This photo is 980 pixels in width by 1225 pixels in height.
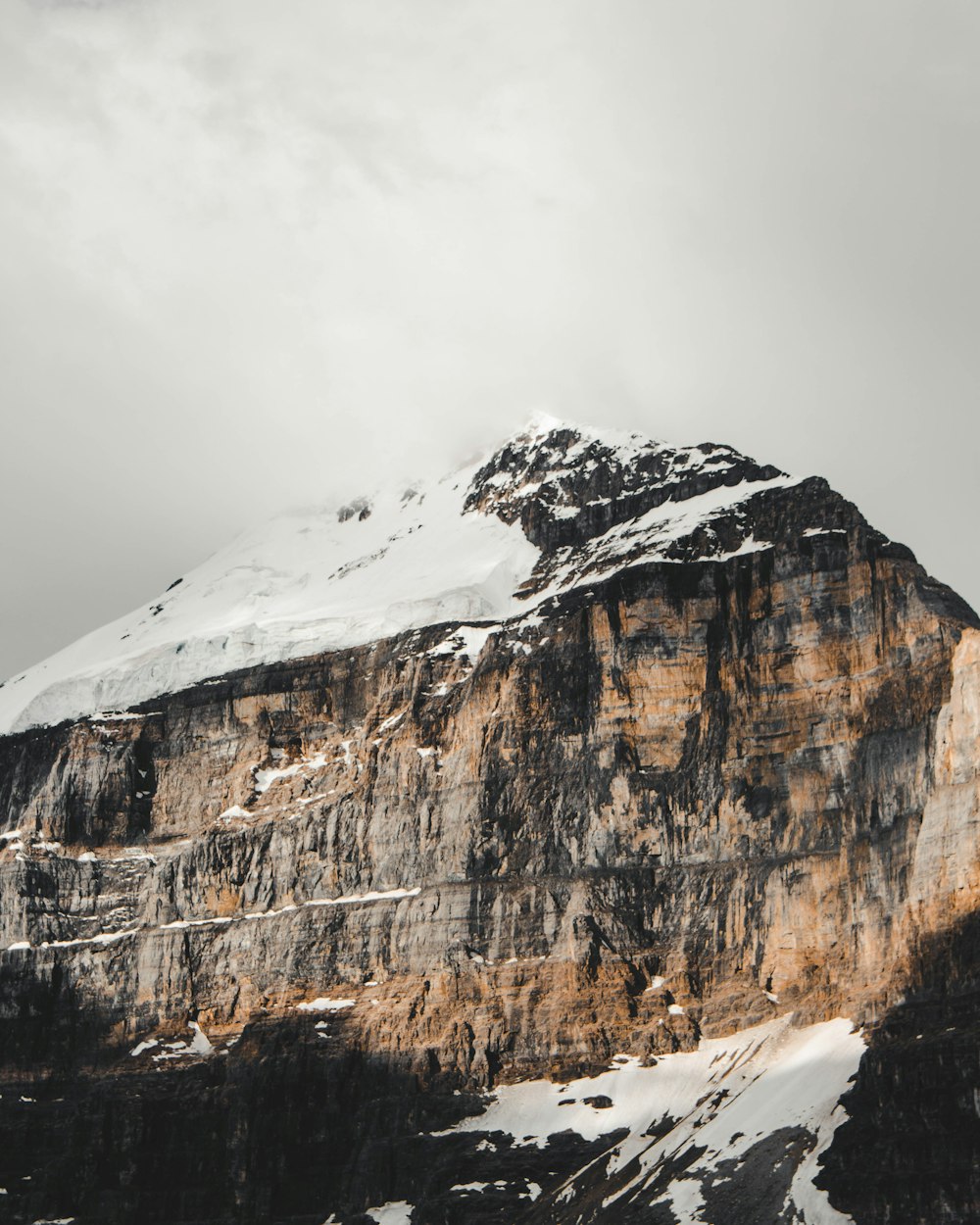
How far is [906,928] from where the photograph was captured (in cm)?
19800

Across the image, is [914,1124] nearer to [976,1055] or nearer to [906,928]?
[976,1055]

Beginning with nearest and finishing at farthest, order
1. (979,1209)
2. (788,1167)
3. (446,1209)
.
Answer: (979,1209), (788,1167), (446,1209)

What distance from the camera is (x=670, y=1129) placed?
644 feet

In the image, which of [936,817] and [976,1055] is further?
[936,817]

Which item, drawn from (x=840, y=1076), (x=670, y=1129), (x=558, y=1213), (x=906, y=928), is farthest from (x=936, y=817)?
(x=558, y=1213)

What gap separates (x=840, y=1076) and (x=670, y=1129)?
17.6 m

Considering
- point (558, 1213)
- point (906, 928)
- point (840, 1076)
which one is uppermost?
point (906, 928)

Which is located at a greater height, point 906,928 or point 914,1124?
point 906,928

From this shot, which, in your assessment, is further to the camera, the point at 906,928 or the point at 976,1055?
the point at 906,928

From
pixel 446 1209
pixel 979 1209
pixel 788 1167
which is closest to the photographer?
pixel 979 1209

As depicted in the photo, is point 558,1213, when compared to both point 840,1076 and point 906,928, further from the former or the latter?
point 906,928

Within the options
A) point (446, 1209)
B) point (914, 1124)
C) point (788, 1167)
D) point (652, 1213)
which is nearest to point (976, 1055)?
point (914, 1124)

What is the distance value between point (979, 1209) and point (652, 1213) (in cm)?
2945

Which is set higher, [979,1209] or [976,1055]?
[976,1055]
